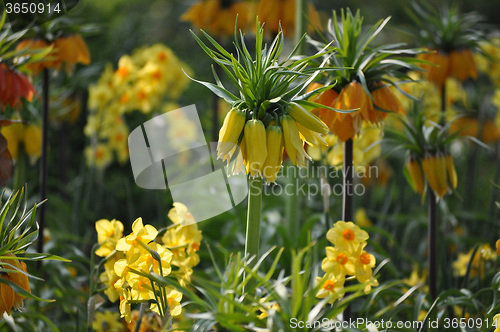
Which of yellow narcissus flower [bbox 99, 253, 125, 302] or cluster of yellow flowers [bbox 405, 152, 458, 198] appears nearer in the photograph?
yellow narcissus flower [bbox 99, 253, 125, 302]

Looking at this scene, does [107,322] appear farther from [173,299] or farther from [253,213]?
[253,213]

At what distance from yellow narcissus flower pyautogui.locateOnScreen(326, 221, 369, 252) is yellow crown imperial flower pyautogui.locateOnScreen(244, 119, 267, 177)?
1.25ft

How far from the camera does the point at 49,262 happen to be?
78.3 inches

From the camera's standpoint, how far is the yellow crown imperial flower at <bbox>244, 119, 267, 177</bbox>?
118 centimetres

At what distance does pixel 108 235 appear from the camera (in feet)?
5.08

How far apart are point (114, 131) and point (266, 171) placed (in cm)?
208

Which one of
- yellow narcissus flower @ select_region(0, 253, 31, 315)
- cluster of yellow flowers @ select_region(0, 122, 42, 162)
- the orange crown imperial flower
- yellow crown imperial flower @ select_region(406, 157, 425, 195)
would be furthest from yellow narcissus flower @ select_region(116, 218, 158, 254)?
cluster of yellow flowers @ select_region(0, 122, 42, 162)

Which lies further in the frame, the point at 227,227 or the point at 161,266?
the point at 227,227

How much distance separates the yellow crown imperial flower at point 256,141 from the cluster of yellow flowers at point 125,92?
1.71m

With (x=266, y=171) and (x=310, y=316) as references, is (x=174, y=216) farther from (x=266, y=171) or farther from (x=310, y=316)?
(x=310, y=316)

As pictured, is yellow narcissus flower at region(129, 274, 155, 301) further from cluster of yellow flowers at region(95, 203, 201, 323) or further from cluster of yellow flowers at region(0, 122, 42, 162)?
cluster of yellow flowers at region(0, 122, 42, 162)

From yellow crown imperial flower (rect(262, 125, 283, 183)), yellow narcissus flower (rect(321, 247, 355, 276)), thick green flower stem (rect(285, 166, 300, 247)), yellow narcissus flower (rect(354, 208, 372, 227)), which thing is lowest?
yellow narcissus flower (rect(354, 208, 372, 227))

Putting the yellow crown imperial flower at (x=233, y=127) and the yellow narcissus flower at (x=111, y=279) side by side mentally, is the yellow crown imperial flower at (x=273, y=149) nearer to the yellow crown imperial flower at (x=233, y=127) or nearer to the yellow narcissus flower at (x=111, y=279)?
the yellow crown imperial flower at (x=233, y=127)

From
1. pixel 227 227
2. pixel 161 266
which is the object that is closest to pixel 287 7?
pixel 227 227
